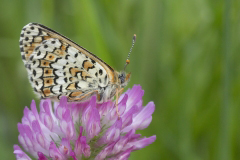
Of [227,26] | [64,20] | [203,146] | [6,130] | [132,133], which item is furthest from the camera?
[64,20]

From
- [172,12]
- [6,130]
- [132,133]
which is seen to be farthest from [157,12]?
[6,130]

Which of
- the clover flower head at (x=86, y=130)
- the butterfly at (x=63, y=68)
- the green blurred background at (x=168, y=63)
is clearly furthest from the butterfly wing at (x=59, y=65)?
the green blurred background at (x=168, y=63)

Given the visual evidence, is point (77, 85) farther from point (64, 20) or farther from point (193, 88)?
point (64, 20)

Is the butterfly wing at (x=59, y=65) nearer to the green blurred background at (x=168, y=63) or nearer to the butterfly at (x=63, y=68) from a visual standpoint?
A: the butterfly at (x=63, y=68)

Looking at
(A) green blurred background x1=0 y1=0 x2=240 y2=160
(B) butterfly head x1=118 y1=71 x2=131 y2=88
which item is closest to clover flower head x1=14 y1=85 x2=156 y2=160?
(B) butterfly head x1=118 y1=71 x2=131 y2=88

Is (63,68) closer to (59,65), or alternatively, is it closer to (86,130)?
(59,65)

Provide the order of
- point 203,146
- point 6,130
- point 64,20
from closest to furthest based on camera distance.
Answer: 1. point 203,146
2. point 6,130
3. point 64,20
